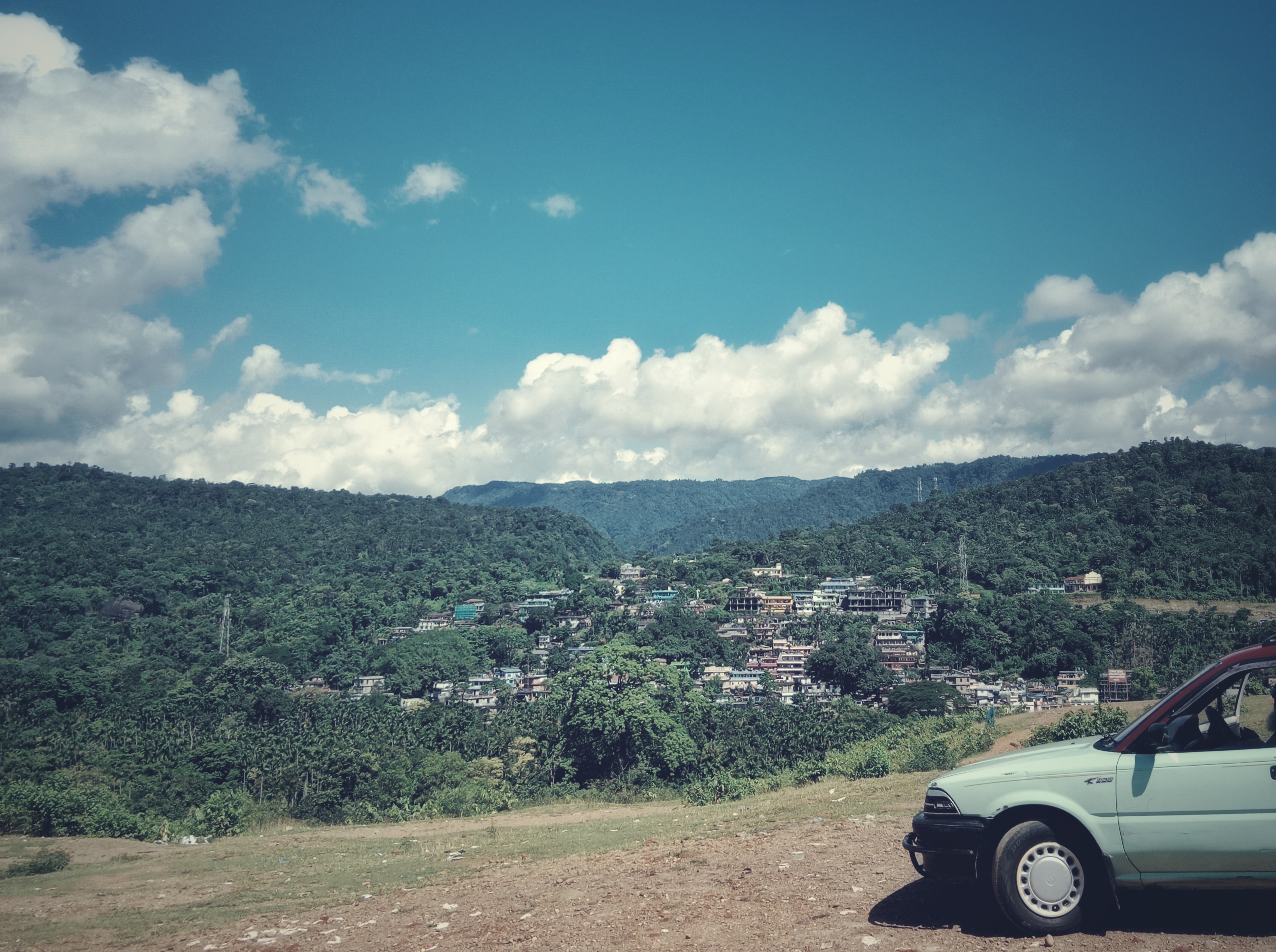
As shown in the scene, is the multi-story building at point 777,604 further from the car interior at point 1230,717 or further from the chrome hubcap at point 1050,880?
the car interior at point 1230,717

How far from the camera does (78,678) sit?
173ft

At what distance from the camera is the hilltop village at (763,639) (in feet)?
178

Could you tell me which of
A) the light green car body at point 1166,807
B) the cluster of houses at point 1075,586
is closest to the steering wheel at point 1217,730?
the light green car body at point 1166,807

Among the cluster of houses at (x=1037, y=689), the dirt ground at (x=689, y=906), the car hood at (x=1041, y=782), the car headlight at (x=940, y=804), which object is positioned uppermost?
the car hood at (x=1041, y=782)

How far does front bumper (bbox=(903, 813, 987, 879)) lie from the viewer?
5.28 meters

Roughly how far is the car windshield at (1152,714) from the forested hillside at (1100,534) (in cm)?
7039

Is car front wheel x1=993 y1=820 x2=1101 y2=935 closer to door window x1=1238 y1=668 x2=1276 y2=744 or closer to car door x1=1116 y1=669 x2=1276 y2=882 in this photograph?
car door x1=1116 y1=669 x2=1276 y2=882

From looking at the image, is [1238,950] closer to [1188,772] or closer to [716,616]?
[1188,772]

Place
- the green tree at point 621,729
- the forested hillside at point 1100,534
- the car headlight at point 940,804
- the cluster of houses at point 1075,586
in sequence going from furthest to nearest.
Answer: the cluster of houses at point 1075,586 → the forested hillside at point 1100,534 → the green tree at point 621,729 → the car headlight at point 940,804

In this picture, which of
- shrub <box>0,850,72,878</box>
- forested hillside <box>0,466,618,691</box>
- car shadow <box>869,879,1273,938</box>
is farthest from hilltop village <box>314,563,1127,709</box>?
car shadow <box>869,879,1273,938</box>

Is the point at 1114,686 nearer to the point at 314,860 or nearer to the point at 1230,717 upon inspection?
the point at 314,860

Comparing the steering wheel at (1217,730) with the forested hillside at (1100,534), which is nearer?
the steering wheel at (1217,730)

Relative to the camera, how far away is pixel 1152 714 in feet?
16.8

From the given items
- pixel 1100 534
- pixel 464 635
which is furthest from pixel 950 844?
pixel 1100 534
